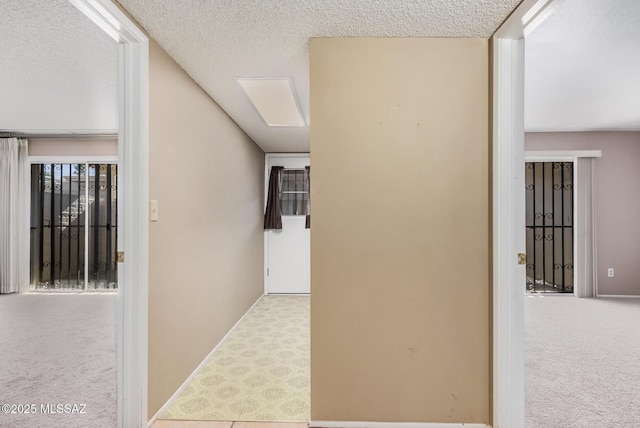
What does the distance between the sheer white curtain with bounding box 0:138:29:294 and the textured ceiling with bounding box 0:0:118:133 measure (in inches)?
24.0

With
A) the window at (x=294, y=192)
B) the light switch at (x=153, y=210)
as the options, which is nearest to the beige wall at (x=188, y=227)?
the light switch at (x=153, y=210)

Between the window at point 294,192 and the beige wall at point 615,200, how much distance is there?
3.42 metres

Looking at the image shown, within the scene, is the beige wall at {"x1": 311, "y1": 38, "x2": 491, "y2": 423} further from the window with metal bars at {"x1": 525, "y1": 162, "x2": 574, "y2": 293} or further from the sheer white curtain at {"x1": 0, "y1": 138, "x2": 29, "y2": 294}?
the sheer white curtain at {"x1": 0, "y1": 138, "x2": 29, "y2": 294}

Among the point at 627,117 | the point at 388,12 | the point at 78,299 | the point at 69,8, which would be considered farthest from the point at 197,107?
the point at 627,117

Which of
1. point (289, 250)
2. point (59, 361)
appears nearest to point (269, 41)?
point (59, 361)

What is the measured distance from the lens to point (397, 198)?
172 centimetres

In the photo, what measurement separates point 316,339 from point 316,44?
1626mm

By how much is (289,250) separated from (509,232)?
3.44 m

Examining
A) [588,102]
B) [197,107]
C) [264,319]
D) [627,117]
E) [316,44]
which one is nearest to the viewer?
[316,44]

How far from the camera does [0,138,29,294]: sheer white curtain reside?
14.5 ft

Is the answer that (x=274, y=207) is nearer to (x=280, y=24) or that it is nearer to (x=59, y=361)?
(x=59, y=361)

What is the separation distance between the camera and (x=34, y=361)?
7.95ft

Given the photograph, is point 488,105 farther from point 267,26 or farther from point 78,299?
point 78,299

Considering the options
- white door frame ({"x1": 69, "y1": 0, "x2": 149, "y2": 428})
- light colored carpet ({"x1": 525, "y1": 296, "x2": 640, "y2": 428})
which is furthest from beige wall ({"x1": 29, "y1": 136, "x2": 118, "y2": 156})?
light colored carpet ({"x1": 525, "y1": 296, "x2": 640, "y2": 428})
